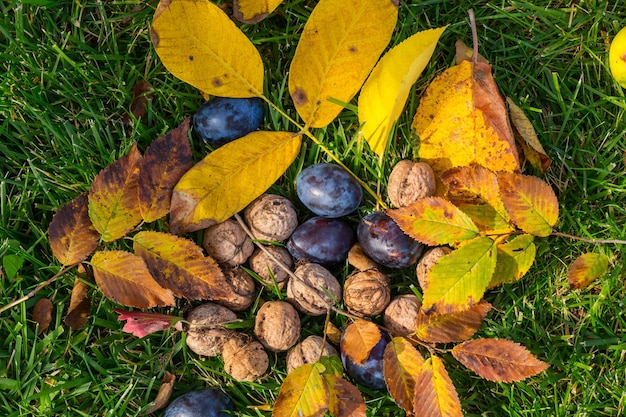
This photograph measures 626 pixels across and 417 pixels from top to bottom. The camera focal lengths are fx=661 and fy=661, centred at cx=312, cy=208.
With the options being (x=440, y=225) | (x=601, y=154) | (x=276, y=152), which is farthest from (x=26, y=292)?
(x=601, y=154)

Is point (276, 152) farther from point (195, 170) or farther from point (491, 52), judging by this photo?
point (491, 52)

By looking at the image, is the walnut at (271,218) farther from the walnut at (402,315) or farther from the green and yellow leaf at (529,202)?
the green and yellow leaf at (529,202)

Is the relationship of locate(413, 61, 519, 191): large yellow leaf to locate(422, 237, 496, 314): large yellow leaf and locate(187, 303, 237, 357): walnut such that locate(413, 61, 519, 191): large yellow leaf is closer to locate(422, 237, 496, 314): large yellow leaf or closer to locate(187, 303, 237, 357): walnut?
locate(422, 237, 496, 314): large yellow leaf


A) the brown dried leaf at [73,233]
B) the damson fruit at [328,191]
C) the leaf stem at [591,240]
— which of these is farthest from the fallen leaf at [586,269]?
the brown dried leaf at [73,233]

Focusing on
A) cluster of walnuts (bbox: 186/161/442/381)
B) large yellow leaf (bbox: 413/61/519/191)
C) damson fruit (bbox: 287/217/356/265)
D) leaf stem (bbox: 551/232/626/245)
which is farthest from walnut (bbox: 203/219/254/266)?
leaf stem (bbox: 551/232/626/245)

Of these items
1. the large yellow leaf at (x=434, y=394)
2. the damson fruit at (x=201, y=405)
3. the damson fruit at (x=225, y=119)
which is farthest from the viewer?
the damson fruit at (x=225, y=119)

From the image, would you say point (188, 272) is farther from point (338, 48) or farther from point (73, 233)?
point (338, 48)
